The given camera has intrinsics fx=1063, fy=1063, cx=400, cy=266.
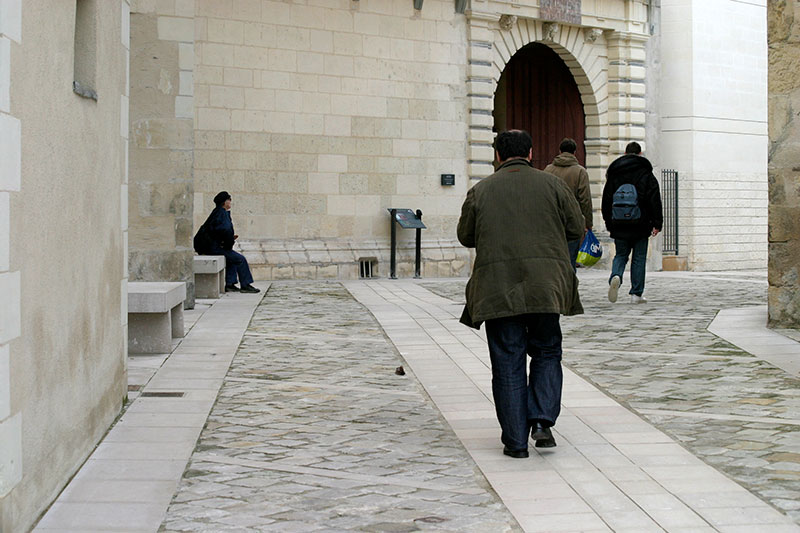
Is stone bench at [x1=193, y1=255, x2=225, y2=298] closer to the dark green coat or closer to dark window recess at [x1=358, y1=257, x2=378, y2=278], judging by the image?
dark window recess at [x1=358, y1=257, x2=378, y2=278]

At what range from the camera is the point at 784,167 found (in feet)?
32.2

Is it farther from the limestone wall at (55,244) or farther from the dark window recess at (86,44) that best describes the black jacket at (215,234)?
the dark window recess at (86,44)

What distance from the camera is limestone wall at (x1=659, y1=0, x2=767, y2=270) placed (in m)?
22.7

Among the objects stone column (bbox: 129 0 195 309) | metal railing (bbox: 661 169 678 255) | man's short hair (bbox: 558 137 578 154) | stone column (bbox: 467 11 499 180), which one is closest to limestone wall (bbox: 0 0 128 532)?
stone column (bbox: 129 0 195 309)

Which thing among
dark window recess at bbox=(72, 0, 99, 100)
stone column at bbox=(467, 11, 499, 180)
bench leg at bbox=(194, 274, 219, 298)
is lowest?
bench leg at bbox=(194, 274, 219, 298)

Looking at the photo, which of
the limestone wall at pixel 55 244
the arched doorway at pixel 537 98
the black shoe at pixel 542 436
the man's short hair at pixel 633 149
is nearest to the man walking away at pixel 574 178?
the man's short hair at pixel 633 149

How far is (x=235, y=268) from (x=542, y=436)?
10291 millimetres

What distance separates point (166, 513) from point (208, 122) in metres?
13.6

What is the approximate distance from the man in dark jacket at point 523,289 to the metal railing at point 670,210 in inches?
702

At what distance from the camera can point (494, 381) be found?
5312mm

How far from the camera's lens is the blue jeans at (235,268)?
49.0 ft

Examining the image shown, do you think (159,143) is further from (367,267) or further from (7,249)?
(7,249)

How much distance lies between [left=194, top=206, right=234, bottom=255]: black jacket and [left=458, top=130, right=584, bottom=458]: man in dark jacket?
385 inches

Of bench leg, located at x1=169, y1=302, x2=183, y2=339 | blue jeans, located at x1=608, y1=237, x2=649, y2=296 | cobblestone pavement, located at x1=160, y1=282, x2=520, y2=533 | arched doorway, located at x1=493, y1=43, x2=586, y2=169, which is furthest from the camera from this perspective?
arched doorway, located at x1=493, y1=43, x2=586, y2=169
